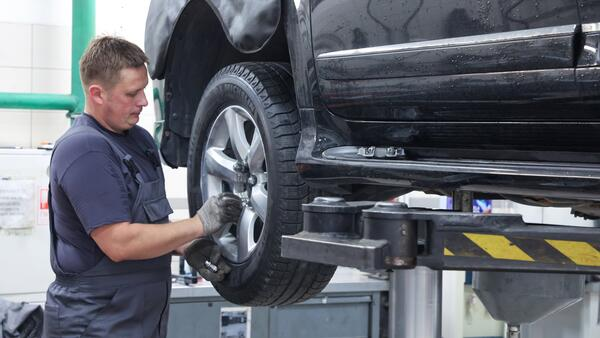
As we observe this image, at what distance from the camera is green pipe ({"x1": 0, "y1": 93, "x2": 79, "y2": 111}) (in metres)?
5.38

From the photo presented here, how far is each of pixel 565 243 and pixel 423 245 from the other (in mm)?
314

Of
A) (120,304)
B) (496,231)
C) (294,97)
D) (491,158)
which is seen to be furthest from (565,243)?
(120,304)

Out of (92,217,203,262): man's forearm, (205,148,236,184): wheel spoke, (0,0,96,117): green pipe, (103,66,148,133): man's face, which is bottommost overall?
(92,217,203,262): man's forearm

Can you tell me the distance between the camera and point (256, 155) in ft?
8.23

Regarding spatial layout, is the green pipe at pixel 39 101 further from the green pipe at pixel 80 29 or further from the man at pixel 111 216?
the man at pixel 111 216

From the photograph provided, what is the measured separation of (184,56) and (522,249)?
1.57m

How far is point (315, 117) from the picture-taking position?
2309mm

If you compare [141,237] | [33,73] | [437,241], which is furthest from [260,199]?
[33,73]

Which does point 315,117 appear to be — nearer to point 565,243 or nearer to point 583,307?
point 565,243

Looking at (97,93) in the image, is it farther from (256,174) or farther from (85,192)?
(256,174)

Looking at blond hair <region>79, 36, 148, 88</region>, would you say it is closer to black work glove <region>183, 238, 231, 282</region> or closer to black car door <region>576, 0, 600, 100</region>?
black work glove <region>183, 238, 231, 282</region>

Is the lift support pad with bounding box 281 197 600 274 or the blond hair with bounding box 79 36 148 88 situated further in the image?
the blond hair with bounding box 79 36 148 88

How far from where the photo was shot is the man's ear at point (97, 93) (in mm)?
2676

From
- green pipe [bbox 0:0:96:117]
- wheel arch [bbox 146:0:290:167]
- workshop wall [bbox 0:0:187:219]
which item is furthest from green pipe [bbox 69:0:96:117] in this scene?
wheel arch [bbox 146:0:290:167]
